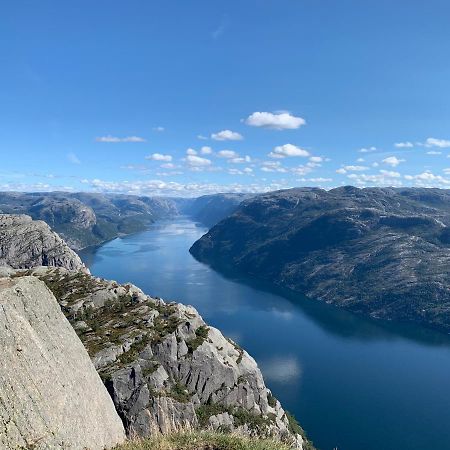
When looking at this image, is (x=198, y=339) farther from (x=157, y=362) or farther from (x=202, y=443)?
(x=202, y=443)

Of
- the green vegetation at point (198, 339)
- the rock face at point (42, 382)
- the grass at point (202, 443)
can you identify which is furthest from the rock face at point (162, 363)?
the grass at point (202, 443)

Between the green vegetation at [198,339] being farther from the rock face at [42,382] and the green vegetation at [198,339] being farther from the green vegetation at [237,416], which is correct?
the rock face at [42,382]

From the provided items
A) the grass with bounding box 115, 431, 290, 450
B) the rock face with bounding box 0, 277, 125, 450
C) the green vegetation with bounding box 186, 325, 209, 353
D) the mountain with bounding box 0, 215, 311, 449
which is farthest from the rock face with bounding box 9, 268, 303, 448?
the grass with bounding box 115, 431, 290, 450

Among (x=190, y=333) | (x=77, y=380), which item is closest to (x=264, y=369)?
(x=190, y=333)

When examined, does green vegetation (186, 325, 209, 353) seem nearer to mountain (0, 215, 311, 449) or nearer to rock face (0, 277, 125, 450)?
mountain (0, 215, 311, 449)

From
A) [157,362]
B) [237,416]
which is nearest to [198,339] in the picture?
[157,362]

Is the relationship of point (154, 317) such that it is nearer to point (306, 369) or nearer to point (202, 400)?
point (202, 400)

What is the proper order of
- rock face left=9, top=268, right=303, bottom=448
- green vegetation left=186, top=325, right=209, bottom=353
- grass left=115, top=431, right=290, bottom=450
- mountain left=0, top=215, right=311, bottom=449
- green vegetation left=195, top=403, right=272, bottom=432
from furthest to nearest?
green vegetation left=186, top=325, right=209, bottom=353 → green vegetation left=195, top=403, right=272, bottom=432 → rock face left=9, top=268, right=303, bottom=448 → mountain left=0, top=215, right=311, bottom=449 → grass left=115, top=431, right=290, bottom=450
